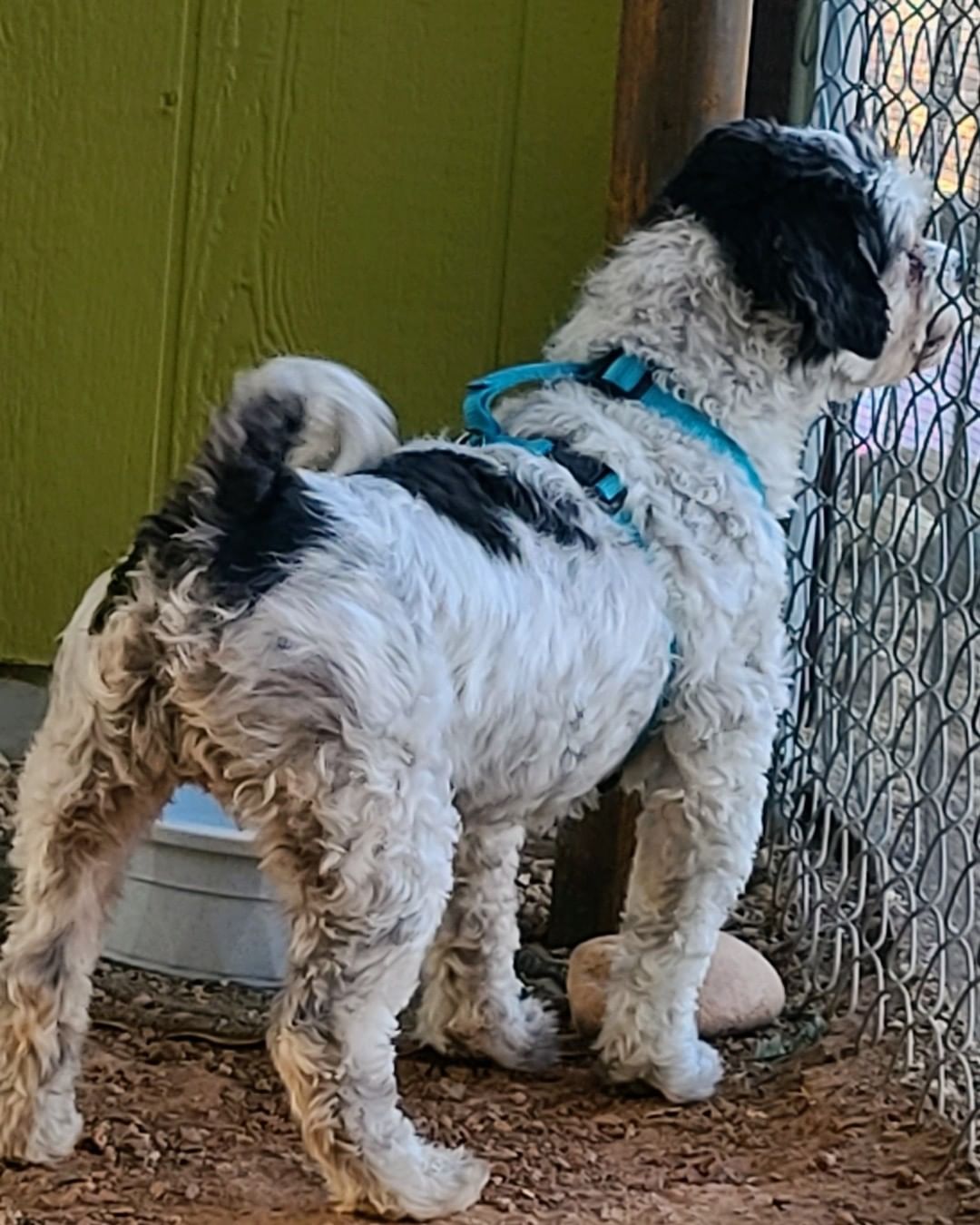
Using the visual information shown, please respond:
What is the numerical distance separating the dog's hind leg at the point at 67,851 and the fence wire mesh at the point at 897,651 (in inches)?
50.7

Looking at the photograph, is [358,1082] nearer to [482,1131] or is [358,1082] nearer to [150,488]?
[482,1131]

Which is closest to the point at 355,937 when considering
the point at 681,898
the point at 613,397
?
the point at 681,898

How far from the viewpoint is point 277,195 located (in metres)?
4.18

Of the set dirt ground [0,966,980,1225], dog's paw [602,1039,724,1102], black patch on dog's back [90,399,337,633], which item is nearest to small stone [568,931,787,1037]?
dirt ground [0,966,980,1225]

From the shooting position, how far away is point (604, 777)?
10.1ft

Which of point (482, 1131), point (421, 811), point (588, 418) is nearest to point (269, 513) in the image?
point (421, 811)

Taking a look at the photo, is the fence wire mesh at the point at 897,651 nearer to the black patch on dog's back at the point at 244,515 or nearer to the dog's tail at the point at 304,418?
the dog's tail at the point at 304,418

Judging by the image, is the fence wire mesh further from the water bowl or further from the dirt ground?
the water bowl

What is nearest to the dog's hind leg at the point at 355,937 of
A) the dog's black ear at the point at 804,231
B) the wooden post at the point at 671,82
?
the dog's black ear at the point at 804,231

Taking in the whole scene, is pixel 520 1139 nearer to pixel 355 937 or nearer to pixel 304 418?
pixel 355 937

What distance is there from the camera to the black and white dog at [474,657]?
8.27 ft

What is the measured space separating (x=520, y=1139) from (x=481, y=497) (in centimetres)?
107

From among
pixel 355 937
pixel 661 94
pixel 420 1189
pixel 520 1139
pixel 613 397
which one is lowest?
pixel 520 1139

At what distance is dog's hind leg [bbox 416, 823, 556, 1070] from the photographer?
3387 millimetres
